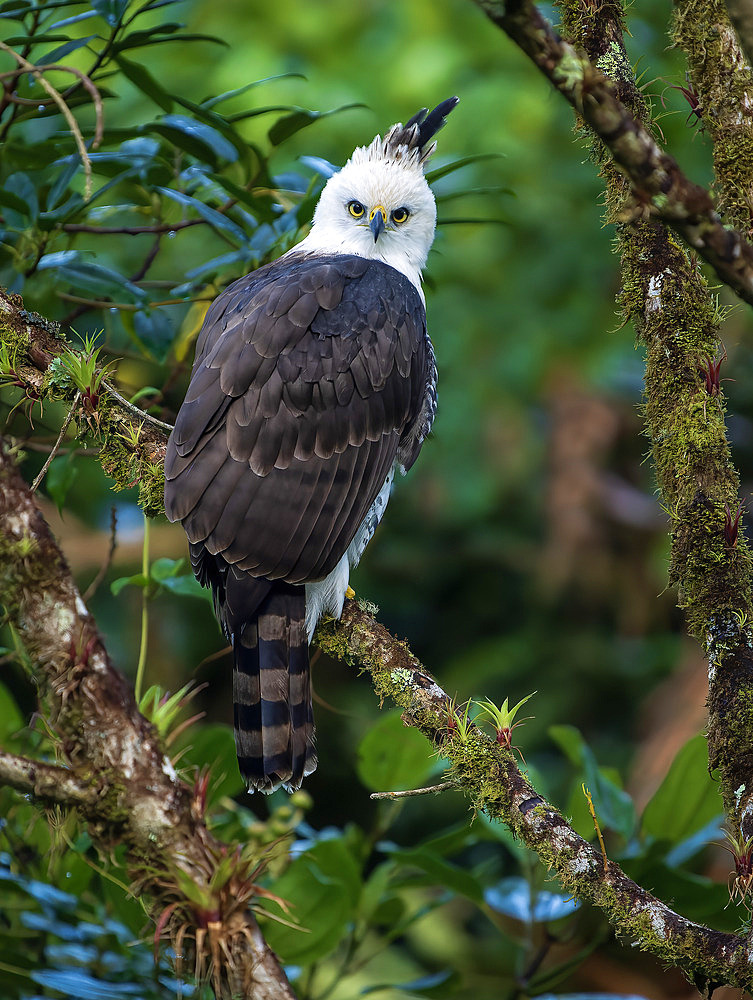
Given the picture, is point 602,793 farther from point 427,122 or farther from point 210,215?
point 427,122

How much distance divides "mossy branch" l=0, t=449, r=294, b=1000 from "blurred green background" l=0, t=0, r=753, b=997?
2.85 meters

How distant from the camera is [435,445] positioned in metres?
5.30

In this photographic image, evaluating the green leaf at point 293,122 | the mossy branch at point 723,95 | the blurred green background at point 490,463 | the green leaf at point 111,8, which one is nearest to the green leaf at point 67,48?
the green leaf at point 111,8

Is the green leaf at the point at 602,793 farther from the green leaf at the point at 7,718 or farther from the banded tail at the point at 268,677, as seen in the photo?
the green leaf at the point at 7,718

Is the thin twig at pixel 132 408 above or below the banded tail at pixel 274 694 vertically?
above

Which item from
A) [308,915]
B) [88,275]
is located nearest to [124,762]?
[308,915]

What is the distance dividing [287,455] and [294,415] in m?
0.11

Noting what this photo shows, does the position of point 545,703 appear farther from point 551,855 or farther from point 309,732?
point 551,855

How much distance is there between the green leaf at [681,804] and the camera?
2.54 m

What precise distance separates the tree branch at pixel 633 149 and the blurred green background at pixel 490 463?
11.2 feet

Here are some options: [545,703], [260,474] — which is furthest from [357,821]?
[260,474]

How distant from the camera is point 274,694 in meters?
2.65

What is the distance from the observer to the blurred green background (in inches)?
198

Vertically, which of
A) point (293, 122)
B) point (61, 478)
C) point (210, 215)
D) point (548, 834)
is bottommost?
point (548, 834)
